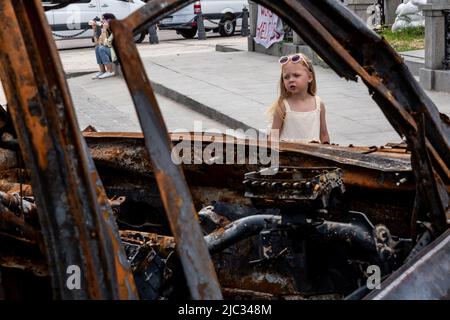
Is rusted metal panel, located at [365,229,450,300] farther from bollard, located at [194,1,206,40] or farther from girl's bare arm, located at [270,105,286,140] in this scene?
bollard, located at [194,1,206,40]

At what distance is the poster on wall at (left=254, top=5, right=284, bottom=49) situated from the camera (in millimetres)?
17906

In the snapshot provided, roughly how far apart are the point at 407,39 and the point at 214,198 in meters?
13.2

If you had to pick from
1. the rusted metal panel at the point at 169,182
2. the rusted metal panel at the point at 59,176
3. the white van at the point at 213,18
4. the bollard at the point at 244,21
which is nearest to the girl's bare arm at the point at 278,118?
the rusted metal panel at the point at 169,182

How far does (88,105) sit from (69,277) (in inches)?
481

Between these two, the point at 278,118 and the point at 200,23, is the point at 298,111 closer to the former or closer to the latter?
the point at 278,118

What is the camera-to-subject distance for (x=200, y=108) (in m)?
12.1

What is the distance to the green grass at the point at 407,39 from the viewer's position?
15.2 meters

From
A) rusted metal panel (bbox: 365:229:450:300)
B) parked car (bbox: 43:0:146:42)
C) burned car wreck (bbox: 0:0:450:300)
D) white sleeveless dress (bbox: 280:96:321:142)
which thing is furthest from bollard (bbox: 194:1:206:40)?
rusted metal panel (bbox: 365:229:450:300)

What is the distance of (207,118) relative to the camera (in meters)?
11.8

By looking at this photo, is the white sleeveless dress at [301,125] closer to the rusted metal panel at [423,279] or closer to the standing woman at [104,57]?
the rusted metal panel at [423,279]
